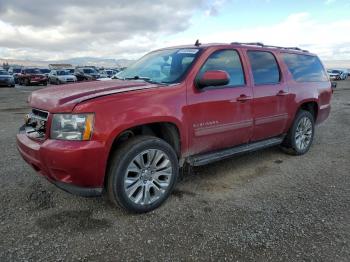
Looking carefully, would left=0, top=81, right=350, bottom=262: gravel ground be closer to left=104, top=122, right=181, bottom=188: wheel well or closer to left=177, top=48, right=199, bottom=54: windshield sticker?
left=104, top=122, right=181, bottom=188: wheel well

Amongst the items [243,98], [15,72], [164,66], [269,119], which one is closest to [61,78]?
[15,72]

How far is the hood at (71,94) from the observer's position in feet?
10.00

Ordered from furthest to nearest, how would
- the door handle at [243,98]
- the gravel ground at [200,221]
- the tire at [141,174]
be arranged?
the door handle at [243,98] < the tire at [141,174] < the gravel ground at [200,221]

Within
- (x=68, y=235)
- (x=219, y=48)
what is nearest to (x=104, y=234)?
(x=68, y=235)

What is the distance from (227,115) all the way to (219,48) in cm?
87

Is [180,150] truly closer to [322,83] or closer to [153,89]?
[153,89]

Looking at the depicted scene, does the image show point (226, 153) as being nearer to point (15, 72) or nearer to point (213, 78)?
point (213, 78)

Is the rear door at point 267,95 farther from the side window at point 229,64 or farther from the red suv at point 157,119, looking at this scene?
the side window at point 229,64

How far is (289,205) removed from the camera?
3.63m

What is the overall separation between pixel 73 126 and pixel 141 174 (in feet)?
2.82

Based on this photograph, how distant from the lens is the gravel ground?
2760 mm

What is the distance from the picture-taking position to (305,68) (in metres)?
5.62

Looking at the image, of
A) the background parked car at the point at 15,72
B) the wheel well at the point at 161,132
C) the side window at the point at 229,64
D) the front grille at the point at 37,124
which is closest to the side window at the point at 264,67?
the side window at the point at 229,64

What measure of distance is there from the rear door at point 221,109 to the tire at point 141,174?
0.47 metres
